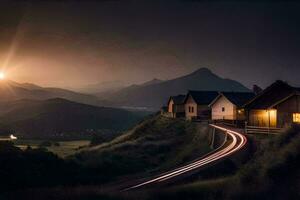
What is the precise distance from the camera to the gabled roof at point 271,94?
47781 millimetres


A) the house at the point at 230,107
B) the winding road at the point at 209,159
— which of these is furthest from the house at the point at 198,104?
the winding road at the point at 209,159

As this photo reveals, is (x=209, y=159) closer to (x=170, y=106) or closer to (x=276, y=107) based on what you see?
(x=276, y=107)

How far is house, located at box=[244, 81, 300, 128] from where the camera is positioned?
4238 centimetres

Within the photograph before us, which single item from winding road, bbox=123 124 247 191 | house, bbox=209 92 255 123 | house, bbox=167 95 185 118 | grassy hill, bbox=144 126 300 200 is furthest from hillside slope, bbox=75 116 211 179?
grassy hill, bbox=144 126 300 200

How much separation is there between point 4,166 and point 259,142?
26.4 metres

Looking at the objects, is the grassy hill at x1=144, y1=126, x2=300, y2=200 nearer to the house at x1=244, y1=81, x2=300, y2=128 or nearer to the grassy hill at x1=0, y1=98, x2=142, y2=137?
the house at x1=244, y1=81, x2=300, y2=128

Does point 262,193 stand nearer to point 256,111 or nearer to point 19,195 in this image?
point 19,195

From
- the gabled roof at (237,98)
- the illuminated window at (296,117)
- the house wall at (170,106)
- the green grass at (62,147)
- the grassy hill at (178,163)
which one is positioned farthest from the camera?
the house wall at (170,106)

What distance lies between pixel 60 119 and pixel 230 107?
362 ft

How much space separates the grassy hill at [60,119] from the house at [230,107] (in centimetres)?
7824

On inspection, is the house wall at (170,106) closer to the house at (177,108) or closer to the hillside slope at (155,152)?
the house at (177,108)

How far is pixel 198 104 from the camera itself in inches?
2827

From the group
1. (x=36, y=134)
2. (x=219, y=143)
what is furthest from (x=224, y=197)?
(x=36, y=134)

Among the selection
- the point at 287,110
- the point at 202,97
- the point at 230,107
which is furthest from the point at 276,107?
the point at 202,97
